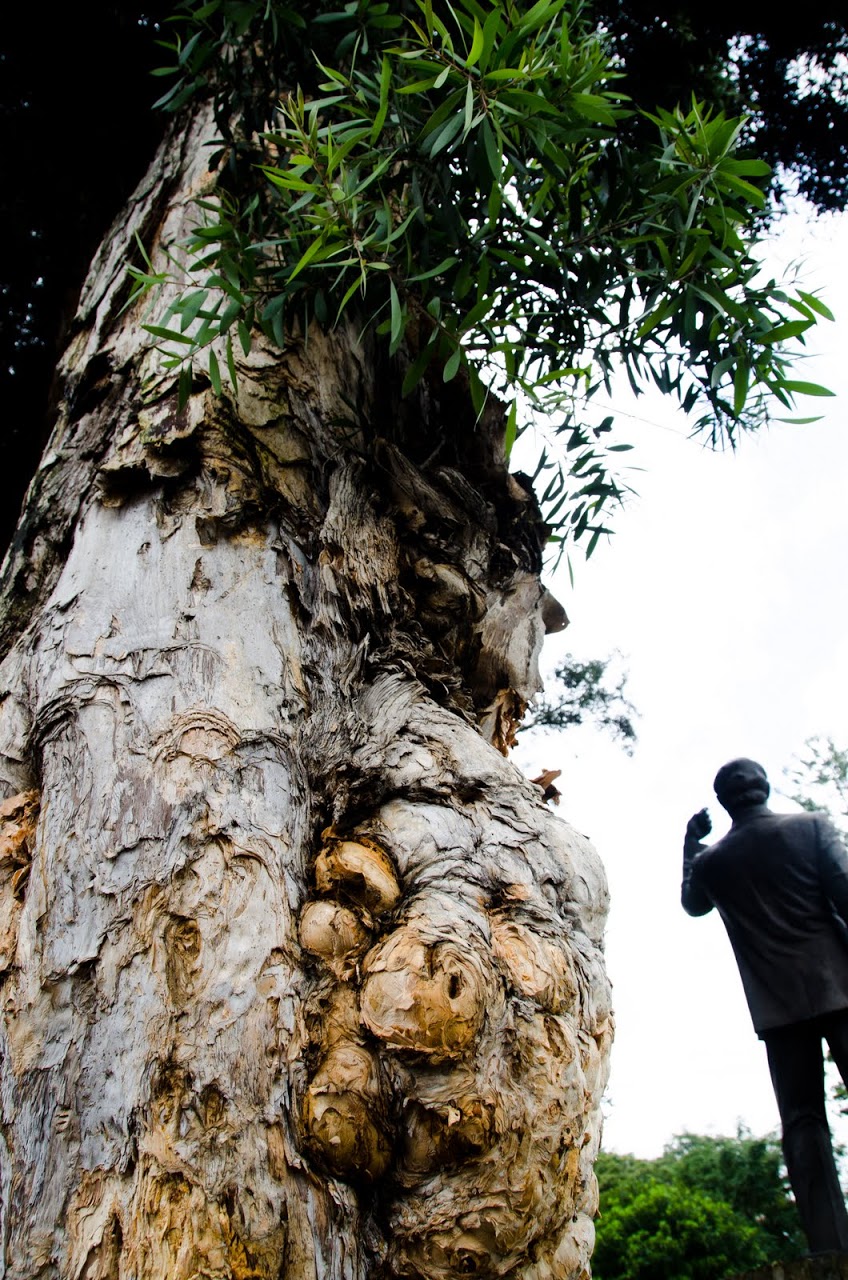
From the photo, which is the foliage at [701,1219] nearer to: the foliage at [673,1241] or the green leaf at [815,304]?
the foliage at [673,1241]

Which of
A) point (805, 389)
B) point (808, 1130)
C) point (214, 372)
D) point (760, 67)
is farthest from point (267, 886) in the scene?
point (760, 67)

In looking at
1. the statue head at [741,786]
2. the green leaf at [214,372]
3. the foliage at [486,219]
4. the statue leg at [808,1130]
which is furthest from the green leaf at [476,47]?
the statue leg at [808,1130]

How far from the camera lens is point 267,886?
2.12m

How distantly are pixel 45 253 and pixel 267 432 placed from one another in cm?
323

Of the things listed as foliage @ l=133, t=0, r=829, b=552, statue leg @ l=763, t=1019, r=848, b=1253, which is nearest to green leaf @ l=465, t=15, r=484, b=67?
foliage @ l=133, t=0, r=829, b=552

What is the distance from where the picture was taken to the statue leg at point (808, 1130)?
3.11 meters

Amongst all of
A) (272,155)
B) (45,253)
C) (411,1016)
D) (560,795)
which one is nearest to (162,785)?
(411,1016)

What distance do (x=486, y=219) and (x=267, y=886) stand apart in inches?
70.4

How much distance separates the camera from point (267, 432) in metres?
2.84

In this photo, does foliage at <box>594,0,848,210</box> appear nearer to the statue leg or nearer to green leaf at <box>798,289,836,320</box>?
green leaf at <box>798,289,836,320</box>

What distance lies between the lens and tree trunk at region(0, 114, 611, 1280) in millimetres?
1831

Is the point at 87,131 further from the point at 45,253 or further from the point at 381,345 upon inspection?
the point at 381,345

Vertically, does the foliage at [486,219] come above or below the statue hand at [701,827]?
above

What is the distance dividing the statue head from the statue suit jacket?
0.14 feet
